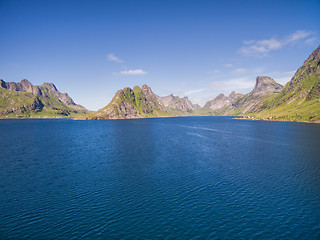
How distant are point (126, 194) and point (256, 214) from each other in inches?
1162

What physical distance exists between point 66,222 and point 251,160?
6938 centimetres

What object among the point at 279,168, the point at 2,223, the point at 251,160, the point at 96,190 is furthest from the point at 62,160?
the point at 279,168

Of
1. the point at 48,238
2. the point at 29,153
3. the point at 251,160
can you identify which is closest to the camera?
the point at 48,238

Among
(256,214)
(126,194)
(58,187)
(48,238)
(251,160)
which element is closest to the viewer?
(48,238)

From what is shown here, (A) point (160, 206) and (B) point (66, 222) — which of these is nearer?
(B) point (66, 222)

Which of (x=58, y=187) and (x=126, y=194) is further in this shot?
(x=58, y=187)

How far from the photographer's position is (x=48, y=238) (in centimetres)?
2931

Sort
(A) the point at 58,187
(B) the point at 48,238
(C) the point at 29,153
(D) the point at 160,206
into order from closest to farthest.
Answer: (B) the point at 48,238 → (D) the point at 160,206 → (A) the point at 58,187 → (C) the point at 29,153

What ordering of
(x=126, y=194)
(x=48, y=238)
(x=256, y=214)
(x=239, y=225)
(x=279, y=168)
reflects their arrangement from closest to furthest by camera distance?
(x=48, y=238) → (x=239, y=225) → (x=256, y=214) → (x=126, y=194) → (x=279, y=168)

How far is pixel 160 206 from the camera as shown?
39.3m

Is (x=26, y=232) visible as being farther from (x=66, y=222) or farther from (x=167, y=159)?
(x=167, y=159)

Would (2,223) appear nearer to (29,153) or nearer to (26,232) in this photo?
(26,232)

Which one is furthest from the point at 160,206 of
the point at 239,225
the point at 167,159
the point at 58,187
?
the point at 167,159

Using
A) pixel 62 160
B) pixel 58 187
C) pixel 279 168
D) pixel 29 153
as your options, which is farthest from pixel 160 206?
pixel 29 153
